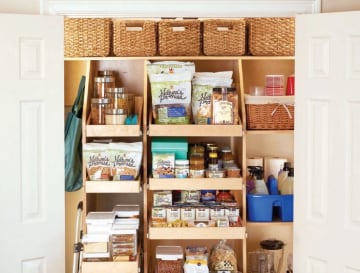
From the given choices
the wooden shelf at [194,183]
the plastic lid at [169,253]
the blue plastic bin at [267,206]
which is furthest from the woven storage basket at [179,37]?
the plastic lid at [169,253]

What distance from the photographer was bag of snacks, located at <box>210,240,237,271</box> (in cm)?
387

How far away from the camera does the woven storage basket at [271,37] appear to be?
12.6ft

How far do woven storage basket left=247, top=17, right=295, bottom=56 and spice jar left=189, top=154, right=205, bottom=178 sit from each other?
77 cm

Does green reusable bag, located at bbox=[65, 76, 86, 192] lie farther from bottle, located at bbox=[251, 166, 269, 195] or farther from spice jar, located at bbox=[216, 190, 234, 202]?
bottle, located at bbox=[251, 166, 269, 195]

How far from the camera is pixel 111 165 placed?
3.81m

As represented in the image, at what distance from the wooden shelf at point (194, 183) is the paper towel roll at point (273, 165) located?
0.46m

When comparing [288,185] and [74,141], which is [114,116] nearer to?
[74,141]

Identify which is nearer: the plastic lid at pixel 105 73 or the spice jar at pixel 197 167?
the spice jar at pixel 197 167

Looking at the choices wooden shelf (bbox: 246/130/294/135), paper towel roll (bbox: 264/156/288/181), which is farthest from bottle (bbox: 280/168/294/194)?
wooden shelf (bbox: 246/130/294/135)
